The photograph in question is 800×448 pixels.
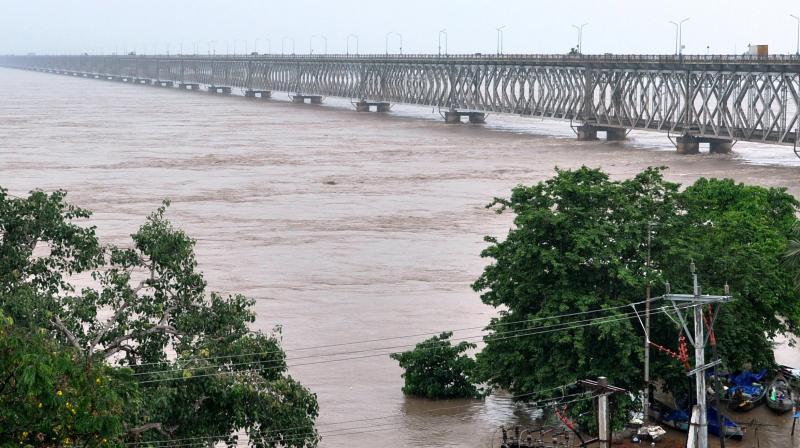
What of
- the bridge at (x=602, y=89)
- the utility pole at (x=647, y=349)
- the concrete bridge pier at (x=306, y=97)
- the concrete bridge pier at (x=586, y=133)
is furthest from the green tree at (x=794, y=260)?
the concrete bridge pier at (x=306, y=97)

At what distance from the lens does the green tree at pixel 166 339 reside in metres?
16.6

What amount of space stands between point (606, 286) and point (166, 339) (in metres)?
9.72

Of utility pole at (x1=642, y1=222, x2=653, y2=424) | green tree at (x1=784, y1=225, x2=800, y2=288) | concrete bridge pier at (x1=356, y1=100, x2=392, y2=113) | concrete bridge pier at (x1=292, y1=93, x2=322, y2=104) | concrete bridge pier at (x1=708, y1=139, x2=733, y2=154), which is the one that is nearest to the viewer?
utility pole at (x1=642, y1=222, x2=653, y2=424)

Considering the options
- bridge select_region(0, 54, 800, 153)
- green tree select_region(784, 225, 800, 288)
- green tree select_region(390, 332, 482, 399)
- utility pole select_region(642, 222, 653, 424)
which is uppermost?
bridge select_region(0, 54, 800, 153)

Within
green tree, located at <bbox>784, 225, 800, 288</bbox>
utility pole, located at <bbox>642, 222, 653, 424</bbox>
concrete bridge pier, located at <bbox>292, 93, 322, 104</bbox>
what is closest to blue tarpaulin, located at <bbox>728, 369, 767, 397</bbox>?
green tree, located at <bbox>784, 225, 800, 288</bbox>

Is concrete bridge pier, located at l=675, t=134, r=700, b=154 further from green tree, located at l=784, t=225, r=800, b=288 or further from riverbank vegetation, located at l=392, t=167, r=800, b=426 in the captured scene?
Result: riverbank vegetation, located at l=392, t=167, r=800, b=426

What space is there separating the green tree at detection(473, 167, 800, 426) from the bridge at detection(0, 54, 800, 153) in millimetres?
51451

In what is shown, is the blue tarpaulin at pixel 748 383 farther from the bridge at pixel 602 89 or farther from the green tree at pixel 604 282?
the bridge at pixel 602 89

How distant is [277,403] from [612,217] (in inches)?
454

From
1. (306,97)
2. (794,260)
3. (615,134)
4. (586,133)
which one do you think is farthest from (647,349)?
(306,97)

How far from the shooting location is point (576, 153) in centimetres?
8744

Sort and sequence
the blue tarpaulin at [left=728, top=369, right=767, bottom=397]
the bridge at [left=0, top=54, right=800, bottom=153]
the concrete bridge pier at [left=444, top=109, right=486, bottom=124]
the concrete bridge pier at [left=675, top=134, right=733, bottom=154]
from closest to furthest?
1. the blue tarpaulin at [left=728, top=369, right=767, bottom=397]
2. the bridge at [left=0, top=54, right=800, bottom=153]
3. the concrete bridge pier at [left=675, top=134, right=733, bottom=154]
4. the concrete bridge pier at [left=444, top=109, right=486, bottom=124]

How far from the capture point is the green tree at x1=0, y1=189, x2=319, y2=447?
16578 millimetres

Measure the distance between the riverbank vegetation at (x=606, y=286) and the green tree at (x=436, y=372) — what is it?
5.95 ft
